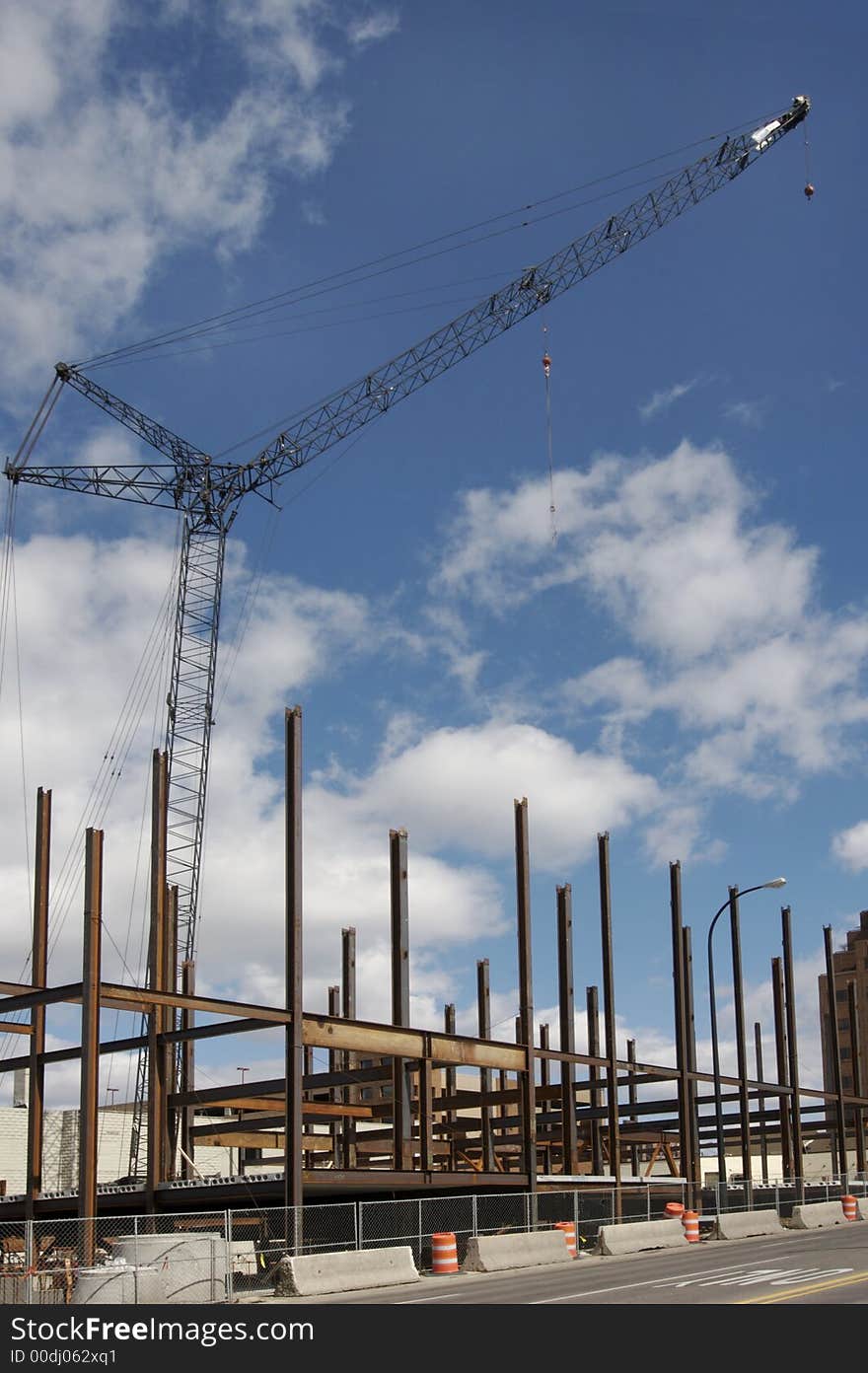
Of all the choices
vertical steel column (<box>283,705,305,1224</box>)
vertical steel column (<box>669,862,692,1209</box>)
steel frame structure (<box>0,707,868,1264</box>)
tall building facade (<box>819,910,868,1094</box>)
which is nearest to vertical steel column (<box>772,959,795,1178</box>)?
steel frame structure (<box>0,707,868,1264</box>)

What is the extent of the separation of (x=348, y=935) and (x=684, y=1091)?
54.0ft

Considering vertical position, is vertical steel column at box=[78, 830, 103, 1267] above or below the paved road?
above

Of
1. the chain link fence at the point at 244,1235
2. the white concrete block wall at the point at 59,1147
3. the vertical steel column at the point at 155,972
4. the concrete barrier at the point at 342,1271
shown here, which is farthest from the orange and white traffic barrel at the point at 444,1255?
the white concrete block wall at the point at 59,1147

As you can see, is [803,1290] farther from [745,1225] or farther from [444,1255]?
[745,1225]

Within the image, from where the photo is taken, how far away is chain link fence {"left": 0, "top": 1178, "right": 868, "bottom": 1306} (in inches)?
949

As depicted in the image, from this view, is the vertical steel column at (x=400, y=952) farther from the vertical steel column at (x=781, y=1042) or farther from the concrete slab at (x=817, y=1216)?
the vertical steel column at (x=781, y=1042)

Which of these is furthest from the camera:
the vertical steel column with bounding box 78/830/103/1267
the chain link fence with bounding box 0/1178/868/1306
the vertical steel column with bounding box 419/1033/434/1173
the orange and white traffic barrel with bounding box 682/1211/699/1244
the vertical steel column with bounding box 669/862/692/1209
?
the vertical steel column with bounding box 669/862/692/1209

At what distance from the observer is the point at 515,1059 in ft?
152

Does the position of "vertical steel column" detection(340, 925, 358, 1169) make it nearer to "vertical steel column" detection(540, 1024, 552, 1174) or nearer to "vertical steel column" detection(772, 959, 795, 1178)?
"vertical steel column" detection(540, 1024, 552, 1174)

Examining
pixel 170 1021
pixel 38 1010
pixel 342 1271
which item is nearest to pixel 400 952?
pixel 170 1021

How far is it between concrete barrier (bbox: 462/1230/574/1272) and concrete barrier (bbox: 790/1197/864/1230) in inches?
612

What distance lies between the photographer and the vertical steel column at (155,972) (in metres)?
38.1
